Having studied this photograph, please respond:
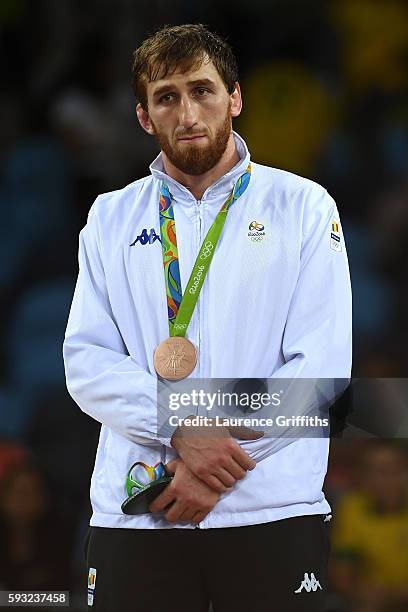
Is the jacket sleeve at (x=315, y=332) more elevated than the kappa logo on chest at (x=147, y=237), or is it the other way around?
the kappa logo on chest at (x=147, y=237)

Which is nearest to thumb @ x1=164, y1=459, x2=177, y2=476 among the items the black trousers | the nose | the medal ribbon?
the black trousers

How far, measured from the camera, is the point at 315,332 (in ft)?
6.91

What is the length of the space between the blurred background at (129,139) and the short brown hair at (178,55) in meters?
2.00

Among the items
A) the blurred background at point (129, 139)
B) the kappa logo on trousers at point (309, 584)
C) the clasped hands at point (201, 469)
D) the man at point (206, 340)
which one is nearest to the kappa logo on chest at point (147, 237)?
the man at point (206, 340)

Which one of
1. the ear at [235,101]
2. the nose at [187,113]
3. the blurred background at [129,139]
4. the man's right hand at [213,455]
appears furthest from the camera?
the blurred background at [129,139]

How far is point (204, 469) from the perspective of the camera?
205cm

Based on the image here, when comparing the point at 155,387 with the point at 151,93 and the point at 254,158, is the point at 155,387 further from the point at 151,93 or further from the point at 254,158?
the point at 254,158

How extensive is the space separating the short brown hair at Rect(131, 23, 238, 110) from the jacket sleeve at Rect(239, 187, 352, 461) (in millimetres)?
382

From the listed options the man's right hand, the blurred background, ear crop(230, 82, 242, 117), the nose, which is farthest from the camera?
the blurred background

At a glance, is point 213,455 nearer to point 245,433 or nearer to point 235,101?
point 245,433

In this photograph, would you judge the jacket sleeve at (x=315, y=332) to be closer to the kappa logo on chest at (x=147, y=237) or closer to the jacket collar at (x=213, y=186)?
the jacket collar at (x=213, y=186)

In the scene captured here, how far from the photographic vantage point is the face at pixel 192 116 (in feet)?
7.18

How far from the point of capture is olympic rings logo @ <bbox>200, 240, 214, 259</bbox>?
2.18 meters

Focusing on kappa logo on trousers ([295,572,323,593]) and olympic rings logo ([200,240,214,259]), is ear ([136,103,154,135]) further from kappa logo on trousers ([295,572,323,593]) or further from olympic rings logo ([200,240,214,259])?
kappa logo on trousers ([295,572,323,593])
